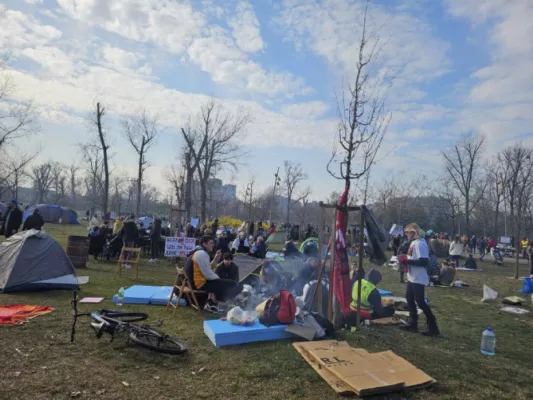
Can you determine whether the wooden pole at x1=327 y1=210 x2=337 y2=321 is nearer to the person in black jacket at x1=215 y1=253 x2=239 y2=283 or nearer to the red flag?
the red flag

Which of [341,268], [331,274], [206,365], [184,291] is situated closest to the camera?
[206,365]

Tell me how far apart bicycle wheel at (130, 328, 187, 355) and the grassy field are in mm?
109

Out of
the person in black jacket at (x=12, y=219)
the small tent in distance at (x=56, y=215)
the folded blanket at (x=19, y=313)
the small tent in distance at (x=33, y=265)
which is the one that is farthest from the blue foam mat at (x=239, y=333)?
the small tent in distance at (x=56, y=215)

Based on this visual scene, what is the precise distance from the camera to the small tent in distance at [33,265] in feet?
26.3

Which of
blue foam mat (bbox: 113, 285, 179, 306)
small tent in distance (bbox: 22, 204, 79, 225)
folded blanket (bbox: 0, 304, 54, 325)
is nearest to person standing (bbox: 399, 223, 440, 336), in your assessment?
blue foam mat (bbox: 113, 285, 179, 306)

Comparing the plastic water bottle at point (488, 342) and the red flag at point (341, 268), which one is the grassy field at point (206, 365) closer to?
the plastic water bottle at point (488, 342)

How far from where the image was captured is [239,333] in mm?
5578

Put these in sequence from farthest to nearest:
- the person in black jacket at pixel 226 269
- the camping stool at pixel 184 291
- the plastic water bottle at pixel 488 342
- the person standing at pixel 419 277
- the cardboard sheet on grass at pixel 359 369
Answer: the person in black jacket at pixel 226 269 → the camping stool at pixel 184 291 → the person standing at pixel 419 277 → the plastic water bottle at pixel 488 342 → the cardboard sheet on grass at pixel 359 369

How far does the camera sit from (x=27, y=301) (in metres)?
7.30

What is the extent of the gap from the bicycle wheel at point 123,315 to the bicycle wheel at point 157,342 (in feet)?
2.26

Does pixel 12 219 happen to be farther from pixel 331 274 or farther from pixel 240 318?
pixel 331 274

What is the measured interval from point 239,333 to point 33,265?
17.5 ft

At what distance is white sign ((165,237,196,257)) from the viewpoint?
13.9 meters

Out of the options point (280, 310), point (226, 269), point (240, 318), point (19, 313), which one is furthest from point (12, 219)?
point (280, 310)
